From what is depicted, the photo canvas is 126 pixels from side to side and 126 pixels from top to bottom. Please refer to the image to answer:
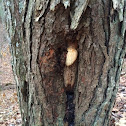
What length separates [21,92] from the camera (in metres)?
1.44

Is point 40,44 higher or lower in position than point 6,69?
higher

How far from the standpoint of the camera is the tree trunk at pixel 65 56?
43.9 inches

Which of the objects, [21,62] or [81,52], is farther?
[21,62]

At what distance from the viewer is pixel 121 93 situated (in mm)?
3443

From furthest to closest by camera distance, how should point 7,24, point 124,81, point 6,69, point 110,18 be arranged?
point 6,69
point 124,81
point 7,24
point 110,18

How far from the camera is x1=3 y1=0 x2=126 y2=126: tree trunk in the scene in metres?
1.12

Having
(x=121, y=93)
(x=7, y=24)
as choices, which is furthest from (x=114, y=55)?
(x=121, y=93)

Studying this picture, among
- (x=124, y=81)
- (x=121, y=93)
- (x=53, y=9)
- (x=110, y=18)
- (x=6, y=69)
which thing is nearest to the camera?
(x=53, y=9)

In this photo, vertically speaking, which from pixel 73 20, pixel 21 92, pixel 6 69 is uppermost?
pixel 73 20

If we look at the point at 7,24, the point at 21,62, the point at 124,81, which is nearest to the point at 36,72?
the point at 21,62

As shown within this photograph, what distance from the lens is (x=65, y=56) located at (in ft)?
4.17

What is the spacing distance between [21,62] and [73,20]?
0.54m

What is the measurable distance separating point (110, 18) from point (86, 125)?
0.83 metres

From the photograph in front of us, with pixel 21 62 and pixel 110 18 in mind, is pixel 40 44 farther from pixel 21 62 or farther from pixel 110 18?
pixel 110 18
